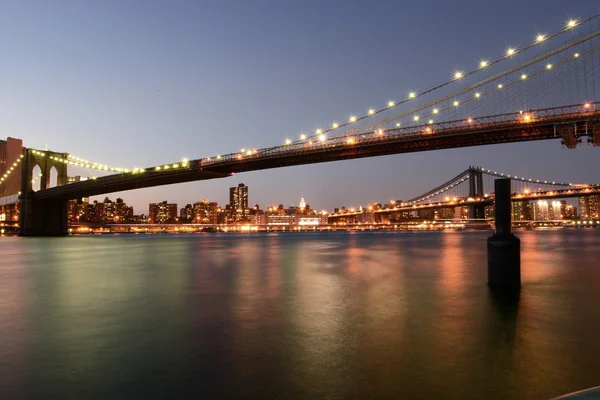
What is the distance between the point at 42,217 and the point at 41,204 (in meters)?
1.75

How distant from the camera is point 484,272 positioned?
14.9 metres

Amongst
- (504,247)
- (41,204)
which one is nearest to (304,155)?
(504,247)

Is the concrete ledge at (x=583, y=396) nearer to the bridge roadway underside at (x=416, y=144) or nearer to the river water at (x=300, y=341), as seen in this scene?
the river water at (x=300, y=341)

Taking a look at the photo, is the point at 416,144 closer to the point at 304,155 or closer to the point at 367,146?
the point at 367,146

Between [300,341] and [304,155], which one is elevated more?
[304,155]

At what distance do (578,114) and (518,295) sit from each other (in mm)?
25681

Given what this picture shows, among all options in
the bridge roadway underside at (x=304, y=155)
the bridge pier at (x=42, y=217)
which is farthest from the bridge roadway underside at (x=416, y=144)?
the bridge pier at (x=42, y=217)

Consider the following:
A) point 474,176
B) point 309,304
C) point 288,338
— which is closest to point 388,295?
point 309,304

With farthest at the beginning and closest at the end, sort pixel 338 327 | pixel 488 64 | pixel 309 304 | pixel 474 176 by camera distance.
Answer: pixel 474 176, pixel 488 64, pixel 309 304, pixel 338 327

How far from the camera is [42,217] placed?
58.9 metres

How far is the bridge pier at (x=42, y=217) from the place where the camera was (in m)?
56.7

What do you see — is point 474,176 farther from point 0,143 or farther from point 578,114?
point 0,143

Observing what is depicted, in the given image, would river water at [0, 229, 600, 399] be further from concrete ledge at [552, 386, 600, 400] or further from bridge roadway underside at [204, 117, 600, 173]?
bridge roadway underside at [204, 117, 600, 173]

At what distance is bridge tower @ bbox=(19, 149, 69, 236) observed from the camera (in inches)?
2235
